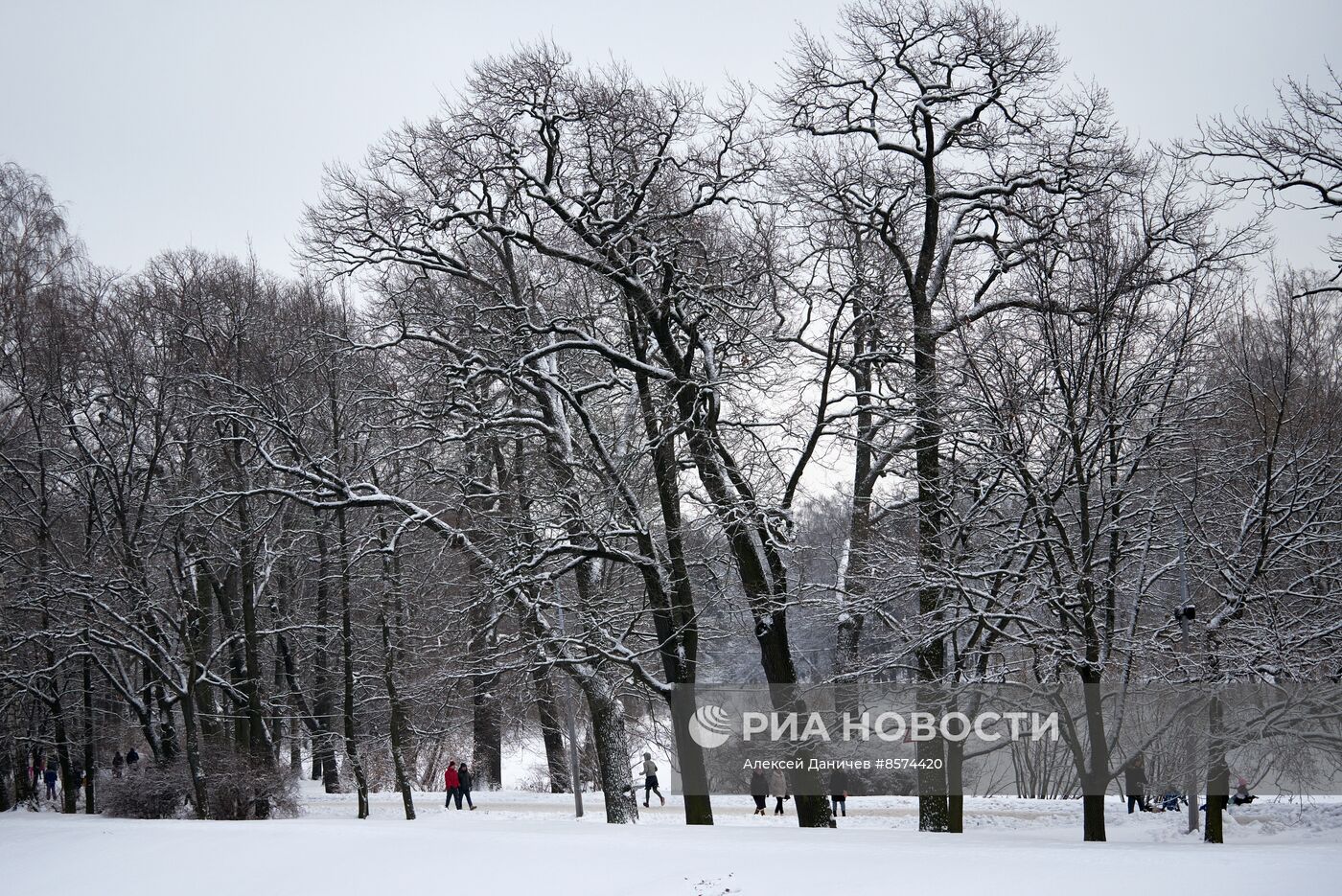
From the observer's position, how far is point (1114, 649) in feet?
41.9

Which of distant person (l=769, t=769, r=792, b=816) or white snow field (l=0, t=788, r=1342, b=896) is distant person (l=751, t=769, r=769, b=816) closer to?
distant person (l=769, t=769, r=792, b=816)

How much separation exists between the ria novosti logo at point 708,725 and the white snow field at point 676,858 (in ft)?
5.89

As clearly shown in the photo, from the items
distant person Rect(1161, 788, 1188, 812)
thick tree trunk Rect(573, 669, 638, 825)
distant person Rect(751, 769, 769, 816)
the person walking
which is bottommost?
distant person Rect(1161, 788, 1188, 812)

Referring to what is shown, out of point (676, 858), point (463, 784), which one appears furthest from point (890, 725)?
point (463, 784)

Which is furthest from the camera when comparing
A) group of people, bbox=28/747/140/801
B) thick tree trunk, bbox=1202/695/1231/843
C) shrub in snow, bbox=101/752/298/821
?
group of people, bbox=28/747/140/801

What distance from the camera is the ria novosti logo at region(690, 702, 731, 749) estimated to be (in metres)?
18.0

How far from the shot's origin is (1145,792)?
→ 68.3ft

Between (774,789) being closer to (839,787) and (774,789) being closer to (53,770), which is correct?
(839,787)

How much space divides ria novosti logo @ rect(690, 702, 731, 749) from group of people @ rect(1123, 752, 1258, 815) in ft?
19.9

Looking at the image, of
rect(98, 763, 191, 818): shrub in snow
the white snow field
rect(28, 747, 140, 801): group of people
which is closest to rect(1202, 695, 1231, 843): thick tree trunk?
the white snow field

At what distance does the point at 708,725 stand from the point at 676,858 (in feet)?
15.5

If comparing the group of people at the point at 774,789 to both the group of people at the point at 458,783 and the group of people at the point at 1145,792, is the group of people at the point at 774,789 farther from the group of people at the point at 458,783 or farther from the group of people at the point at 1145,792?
the group of people at the point at 458,783

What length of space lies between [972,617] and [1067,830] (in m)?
9.00

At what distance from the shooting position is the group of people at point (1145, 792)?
14423mm
